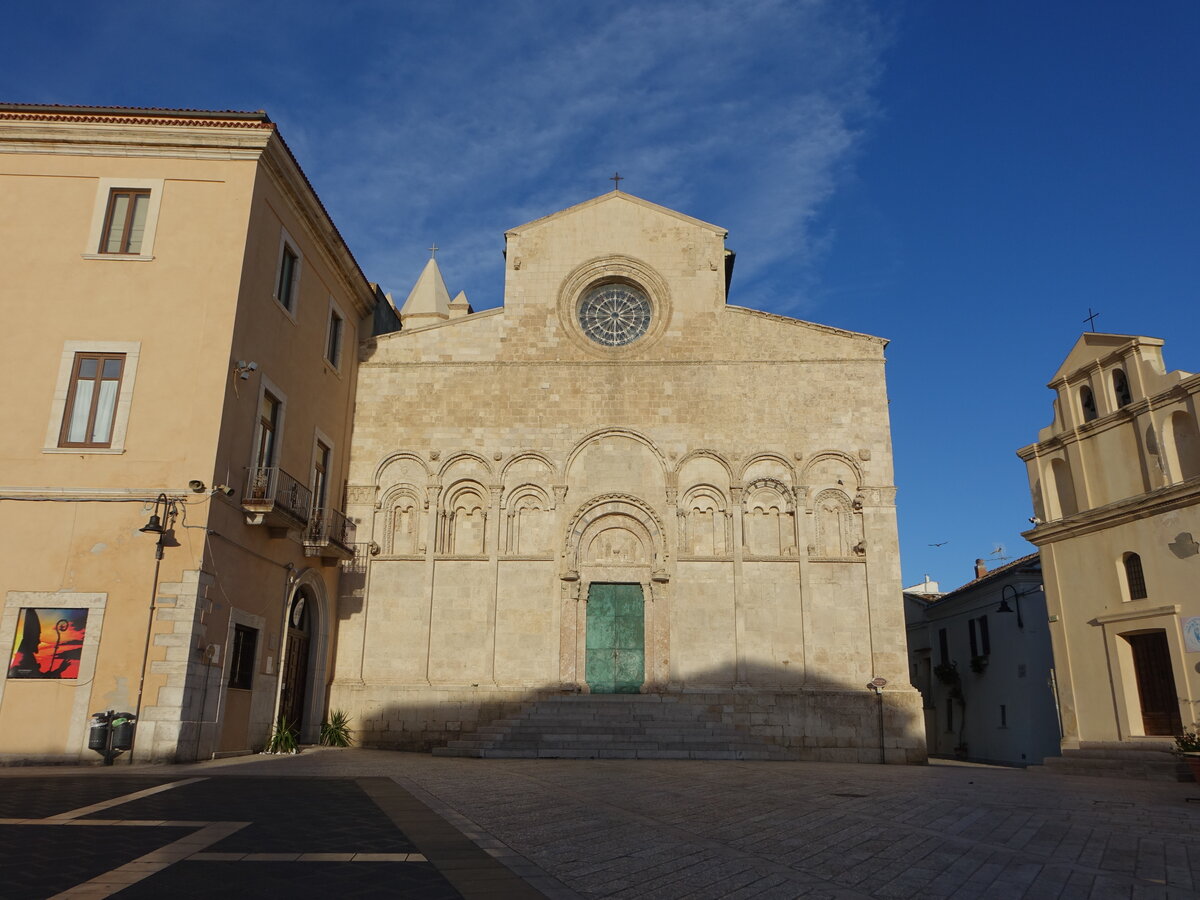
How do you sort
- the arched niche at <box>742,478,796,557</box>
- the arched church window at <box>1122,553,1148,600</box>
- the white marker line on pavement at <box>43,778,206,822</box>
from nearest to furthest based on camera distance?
the white marker line on pavement at <box>43,778,206,822</box> → the arched church window at <box>1122,553,1148,600</box> → the arched niche at <box>742,478,796,557</box>

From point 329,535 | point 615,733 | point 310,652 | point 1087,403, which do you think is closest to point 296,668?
point 310,652

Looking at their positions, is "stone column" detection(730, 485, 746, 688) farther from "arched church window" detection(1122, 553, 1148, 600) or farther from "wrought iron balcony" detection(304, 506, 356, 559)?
"wrought iron balcony" detection(304, 506, 356, 559)

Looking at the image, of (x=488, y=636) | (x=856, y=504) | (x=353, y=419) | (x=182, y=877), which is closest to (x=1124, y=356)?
(x=856, y=504)

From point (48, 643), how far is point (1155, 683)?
20645 mm

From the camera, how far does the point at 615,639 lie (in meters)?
21.6

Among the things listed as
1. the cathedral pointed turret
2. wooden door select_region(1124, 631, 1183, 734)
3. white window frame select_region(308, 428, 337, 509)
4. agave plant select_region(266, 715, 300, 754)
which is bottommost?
A: agave plant select_region(266, 715, 300, 754)

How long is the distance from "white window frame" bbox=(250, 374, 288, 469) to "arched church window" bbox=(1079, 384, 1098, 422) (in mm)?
17756

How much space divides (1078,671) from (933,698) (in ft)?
52.5

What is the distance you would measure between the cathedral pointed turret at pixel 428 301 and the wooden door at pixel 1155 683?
24.1 metres

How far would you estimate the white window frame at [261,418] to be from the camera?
56.9ft

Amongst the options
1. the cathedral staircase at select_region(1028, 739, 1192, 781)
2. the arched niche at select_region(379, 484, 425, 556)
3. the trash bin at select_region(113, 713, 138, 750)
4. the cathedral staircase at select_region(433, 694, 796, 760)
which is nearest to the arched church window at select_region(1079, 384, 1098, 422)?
the cathedral staircase at select_region(1028, 739, 1192, 781)

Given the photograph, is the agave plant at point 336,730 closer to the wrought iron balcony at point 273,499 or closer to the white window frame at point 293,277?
the wrought iron balcony at point 273,499

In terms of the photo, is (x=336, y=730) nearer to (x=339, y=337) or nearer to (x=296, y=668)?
(x=296, y=668)

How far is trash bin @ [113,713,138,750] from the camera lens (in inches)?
555
